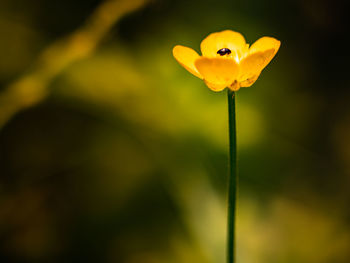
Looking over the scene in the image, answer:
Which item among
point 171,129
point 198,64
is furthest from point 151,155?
point 198,64

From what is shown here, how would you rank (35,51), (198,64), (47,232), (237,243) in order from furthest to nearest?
(35,51), (47,232), (237,243), (198,64)

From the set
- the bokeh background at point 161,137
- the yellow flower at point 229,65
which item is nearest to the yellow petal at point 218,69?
the yellow flower at point 229,65

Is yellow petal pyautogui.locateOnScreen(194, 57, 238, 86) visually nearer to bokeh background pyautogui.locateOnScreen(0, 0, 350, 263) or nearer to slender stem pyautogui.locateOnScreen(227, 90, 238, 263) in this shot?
slender stem pyautogui.locateOnScreen(227, 90, 238, 263)

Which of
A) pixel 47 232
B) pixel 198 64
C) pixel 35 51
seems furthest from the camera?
pixel 35 51

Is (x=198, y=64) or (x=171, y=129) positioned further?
(x=171, y=129)

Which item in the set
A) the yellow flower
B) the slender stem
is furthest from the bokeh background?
the yellow flower

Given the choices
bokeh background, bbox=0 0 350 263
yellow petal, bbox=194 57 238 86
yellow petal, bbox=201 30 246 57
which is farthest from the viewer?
bokeh background, bbox=0 0 350 263

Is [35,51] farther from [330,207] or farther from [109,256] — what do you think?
[330,207]
